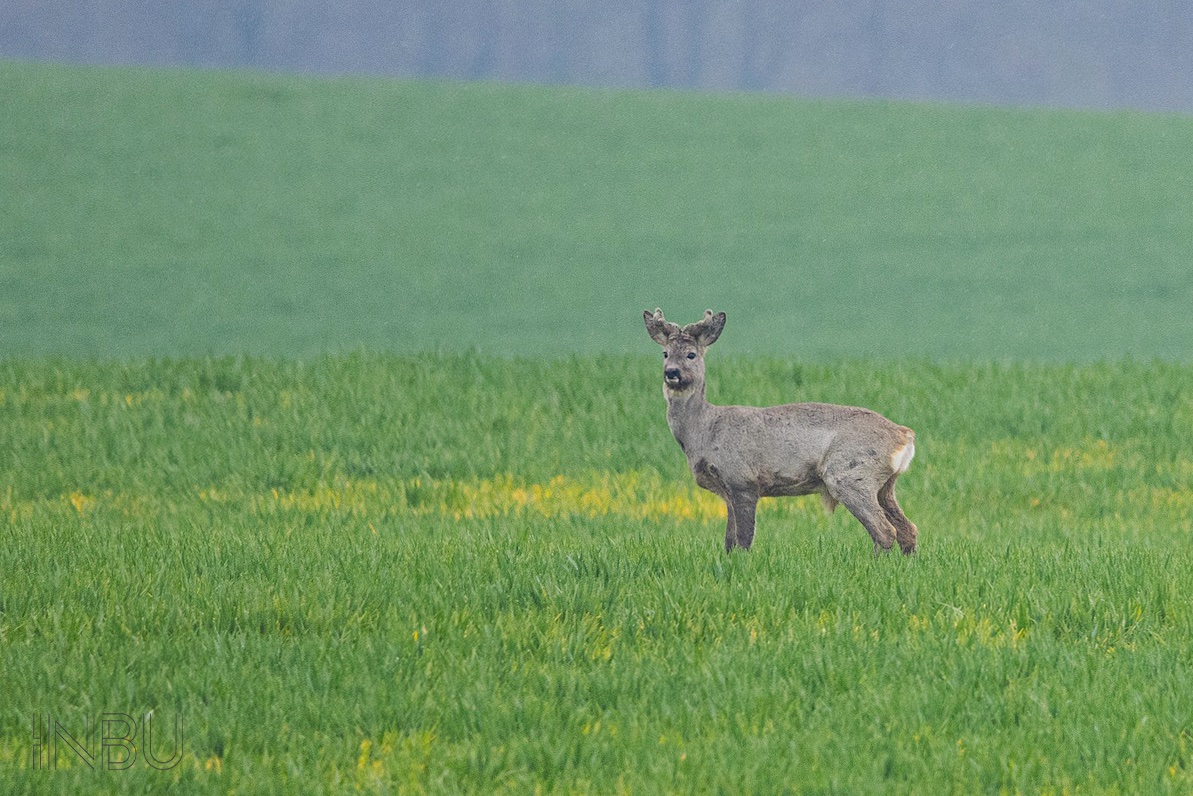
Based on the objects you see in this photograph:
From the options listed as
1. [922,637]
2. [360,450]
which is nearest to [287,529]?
[360,450]

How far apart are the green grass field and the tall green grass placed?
0.03 m

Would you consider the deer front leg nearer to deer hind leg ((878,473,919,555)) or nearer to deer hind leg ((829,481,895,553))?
deer hind leg ((829,481,895,553))

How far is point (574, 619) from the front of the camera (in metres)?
7.03

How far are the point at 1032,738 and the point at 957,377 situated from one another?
37.3ft

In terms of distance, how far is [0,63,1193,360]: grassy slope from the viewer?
28406 millimetres

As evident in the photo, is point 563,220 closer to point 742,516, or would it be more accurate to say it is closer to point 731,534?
point 731,534

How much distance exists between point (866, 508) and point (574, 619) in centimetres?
196

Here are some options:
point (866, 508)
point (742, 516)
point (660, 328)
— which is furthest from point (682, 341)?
point (866, 508)

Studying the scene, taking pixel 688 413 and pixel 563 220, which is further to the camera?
pixel 563 220

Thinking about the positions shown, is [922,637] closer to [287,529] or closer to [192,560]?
[192,560]

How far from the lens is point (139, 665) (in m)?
6.31

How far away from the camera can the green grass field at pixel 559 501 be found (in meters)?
5.56

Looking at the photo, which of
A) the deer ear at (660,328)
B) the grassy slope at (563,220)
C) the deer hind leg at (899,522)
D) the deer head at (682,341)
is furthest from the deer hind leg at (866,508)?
the grassy slope at (563,220)

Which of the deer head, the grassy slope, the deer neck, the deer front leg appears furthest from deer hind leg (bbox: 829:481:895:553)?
the grassy slope
